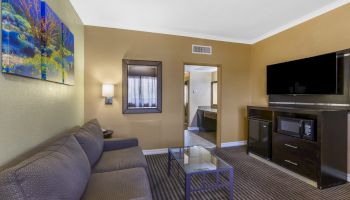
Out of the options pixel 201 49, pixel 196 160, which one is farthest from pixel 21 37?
pixel 201 49

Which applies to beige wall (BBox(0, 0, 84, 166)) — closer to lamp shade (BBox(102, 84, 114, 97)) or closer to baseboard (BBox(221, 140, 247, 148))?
lamp shade (BBox(102, 84, 114, 97))

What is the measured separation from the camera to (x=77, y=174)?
1.37 meters

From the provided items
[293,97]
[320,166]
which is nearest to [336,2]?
[293,97]

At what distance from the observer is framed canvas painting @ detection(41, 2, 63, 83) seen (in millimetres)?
1657

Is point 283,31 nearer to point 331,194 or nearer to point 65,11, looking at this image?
point 331,194

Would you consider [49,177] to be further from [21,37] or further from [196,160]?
[196,160]

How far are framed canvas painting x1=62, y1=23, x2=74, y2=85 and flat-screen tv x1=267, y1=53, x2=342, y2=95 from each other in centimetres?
368

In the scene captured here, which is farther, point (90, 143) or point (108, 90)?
point (108, 90)

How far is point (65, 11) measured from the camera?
237cm

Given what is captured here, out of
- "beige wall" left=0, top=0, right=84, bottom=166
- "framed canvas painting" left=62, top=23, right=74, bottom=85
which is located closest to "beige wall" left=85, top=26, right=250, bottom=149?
"beige wall" left=0, top=0, right=84, bottom=166

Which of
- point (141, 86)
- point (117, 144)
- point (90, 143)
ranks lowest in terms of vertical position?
point (117, 144)

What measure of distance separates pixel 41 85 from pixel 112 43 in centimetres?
207

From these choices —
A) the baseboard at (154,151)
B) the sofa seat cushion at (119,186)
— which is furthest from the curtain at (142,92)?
the sofa seat cushion at (119,186)

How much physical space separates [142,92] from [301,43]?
10.6ft
